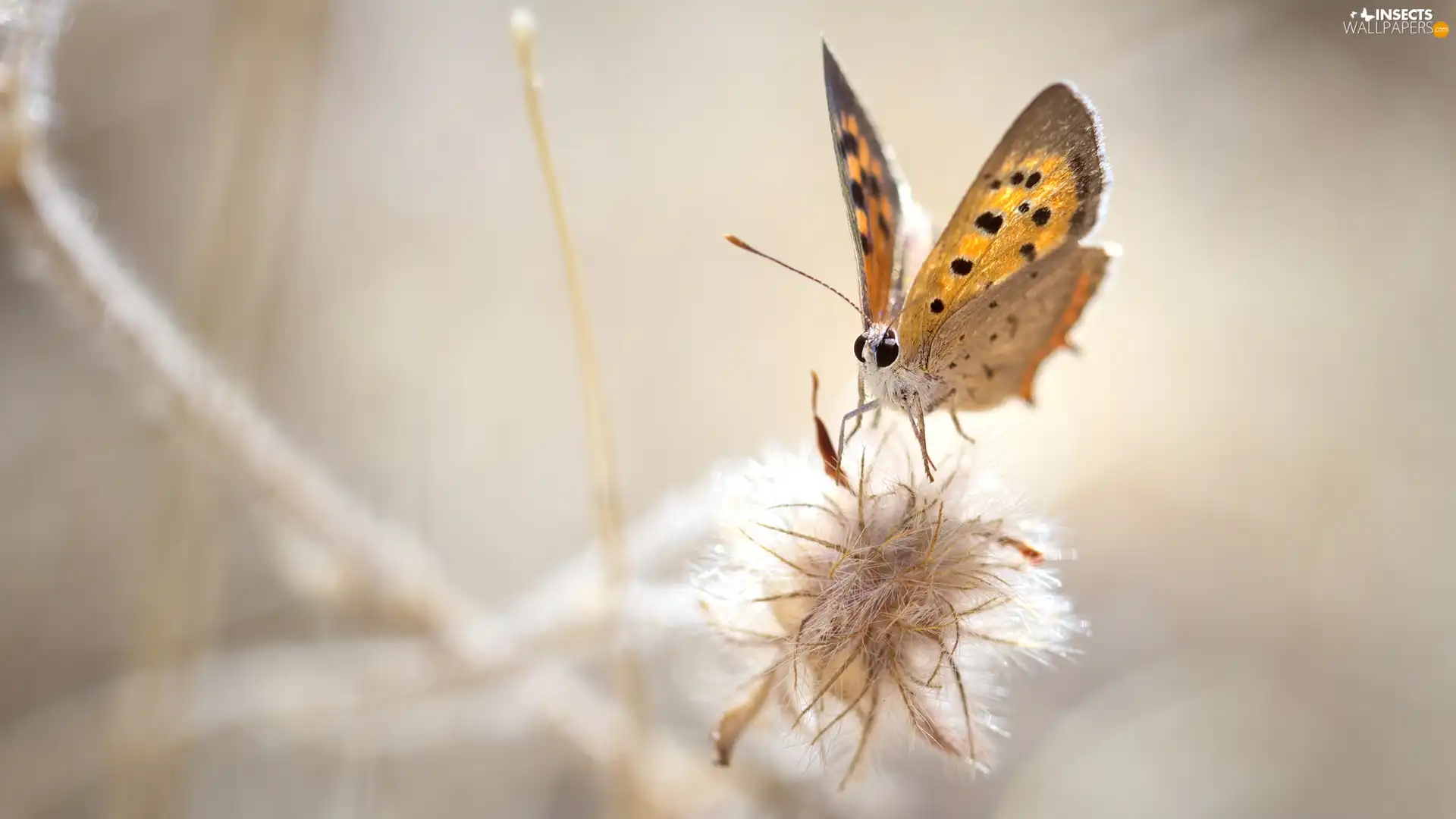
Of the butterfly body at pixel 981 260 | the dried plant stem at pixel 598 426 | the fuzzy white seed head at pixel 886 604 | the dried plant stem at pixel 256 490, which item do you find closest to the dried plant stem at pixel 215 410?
the dried plant stem at pixel 256 490

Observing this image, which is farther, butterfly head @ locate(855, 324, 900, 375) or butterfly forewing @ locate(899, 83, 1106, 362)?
butterfly head @ locate(855, 324, 900, 375)

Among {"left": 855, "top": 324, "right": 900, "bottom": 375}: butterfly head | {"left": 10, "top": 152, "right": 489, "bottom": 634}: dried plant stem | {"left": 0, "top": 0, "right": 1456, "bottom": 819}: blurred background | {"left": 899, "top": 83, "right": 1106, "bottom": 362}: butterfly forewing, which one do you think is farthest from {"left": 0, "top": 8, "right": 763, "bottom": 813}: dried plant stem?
{"left": 899, "top": 83, "right": 1106, "bottom": 362}: butterfly forewing

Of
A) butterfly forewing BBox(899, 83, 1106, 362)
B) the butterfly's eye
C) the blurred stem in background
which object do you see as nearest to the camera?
butterfly forewing BBox(899, 83, 1106, 362)

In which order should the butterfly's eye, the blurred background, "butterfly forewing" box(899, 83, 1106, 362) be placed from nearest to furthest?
1. "butterfly forewing" box(899, 83, 1106, 362)
2. the butterfly's eye
3. the blurred background

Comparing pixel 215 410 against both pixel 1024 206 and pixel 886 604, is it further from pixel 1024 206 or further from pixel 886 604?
pixel 1024 206

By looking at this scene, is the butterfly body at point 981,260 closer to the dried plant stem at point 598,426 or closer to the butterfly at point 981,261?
the butterfly at point 981,261

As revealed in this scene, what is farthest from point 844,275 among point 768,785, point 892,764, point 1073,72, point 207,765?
point 207,765

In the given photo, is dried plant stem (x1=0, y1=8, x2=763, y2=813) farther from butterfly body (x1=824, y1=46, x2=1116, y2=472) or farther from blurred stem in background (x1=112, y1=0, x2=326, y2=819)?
butterfly body (x1=824, y1=46, x2=1116, y2=472)
